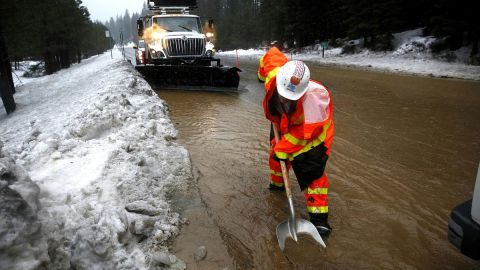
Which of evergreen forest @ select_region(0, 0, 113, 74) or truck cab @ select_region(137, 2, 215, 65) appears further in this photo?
evergreen forest @ select_region(0, 0, 113, 74)

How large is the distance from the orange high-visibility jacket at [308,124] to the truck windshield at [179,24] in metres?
11.1

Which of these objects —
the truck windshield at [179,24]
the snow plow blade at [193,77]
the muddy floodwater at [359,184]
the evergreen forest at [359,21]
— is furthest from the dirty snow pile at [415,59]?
the muddy floodwater at [359,184]

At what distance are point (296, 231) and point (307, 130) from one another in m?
0.97

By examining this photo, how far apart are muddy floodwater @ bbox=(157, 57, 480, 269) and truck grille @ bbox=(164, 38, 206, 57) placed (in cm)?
466

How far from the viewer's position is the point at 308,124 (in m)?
2.95

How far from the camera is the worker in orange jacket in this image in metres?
3.02

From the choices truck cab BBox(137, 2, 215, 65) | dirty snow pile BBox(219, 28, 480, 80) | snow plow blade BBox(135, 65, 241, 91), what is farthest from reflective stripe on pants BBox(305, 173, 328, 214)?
dirty snow pile BBox(219, 28, 480, 80)

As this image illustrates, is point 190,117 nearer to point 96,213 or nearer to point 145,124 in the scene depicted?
point 145,124

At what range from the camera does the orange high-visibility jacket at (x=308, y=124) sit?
2977mm

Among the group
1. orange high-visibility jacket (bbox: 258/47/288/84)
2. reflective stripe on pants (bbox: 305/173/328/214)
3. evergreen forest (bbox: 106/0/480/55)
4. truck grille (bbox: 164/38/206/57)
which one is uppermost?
evergreen forest (bbox: 106/0/480/55)

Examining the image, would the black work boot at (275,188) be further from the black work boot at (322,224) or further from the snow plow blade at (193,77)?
the snow plow blade at (193,77)

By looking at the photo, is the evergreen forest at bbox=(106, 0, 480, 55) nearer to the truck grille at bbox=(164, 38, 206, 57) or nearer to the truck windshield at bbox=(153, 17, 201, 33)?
the truck windshield at bbox=(153, 17, 201, 33)

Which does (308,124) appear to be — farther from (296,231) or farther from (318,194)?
(296,231)

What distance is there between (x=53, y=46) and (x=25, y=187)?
92.0 feet
